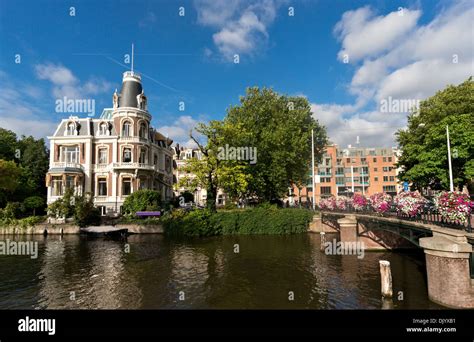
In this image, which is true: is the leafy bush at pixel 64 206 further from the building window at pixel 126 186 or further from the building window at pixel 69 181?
the building window at pixel 126 186

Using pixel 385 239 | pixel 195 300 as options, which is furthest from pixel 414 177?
pixel 195 300

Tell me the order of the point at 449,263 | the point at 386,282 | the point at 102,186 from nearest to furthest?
the point at 449,263, the point at 386,282, the point at 102,186

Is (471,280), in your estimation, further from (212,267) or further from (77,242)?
(77,242)

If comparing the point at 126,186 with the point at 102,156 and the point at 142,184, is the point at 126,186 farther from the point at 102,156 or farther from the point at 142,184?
the point at 102,156

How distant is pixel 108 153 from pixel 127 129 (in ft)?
16.3

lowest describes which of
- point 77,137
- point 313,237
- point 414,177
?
point 313,237

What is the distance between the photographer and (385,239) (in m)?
21.4

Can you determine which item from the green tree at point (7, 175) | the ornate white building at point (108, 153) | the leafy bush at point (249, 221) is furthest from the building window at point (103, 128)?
the leafy bush at point (249, 221)

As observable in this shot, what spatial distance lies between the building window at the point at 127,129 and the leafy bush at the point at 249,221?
1755cm

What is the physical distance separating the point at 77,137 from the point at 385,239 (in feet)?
147

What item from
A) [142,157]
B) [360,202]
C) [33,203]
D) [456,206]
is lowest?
[33,203]

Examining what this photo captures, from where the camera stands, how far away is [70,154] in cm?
4225

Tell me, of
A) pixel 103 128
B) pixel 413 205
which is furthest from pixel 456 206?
pixel 103 128

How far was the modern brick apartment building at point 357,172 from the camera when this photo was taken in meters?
80.2
